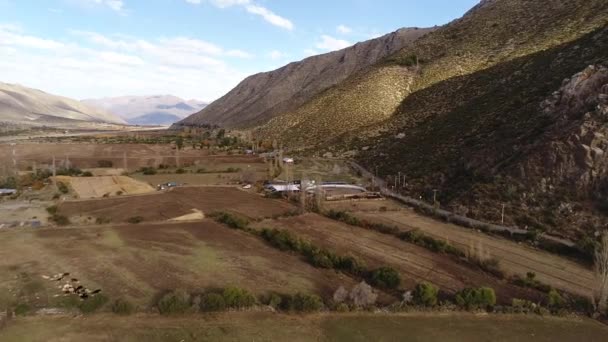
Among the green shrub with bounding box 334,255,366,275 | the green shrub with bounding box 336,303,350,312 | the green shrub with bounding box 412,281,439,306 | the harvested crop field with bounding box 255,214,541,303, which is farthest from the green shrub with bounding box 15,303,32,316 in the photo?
the green shrub with bounding box 412,281,439,306

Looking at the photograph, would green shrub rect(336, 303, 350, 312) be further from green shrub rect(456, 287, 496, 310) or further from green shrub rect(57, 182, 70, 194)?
green shrub rect(57, 182, 70, 194)

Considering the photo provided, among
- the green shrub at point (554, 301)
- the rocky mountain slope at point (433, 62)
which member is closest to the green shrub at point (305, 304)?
the green shrub at point (554, 301)

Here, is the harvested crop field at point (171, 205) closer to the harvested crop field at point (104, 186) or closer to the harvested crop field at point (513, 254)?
the harvested crop field at point (104, 186)

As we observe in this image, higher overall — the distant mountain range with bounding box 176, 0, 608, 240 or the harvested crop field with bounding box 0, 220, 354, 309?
the distant mountain range with bounding box 176, 0, 608, 240

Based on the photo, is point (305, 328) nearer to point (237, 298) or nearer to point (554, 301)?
point (237, 298)

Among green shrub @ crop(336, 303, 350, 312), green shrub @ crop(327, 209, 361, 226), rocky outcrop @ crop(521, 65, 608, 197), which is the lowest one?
green shrub @ crop(336, 303, 350, 312)

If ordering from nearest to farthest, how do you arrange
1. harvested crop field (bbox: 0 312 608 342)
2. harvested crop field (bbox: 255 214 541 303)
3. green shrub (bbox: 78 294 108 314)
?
1. harvested crop field (bbox: 0 312 608 342)
2. green shrub (bbox: 78 294 108 314)
3. harvested crop field (bbox: 255 214 541 303)
